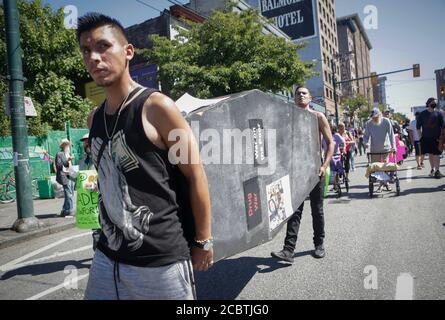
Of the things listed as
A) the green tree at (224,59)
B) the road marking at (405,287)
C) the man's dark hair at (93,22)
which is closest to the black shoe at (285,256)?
the road marking at (405,287)

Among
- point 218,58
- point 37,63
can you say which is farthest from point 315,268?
point 37,63

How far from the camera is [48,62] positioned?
16922mm

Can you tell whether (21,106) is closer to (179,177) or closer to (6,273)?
(6,273)

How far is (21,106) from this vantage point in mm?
6930

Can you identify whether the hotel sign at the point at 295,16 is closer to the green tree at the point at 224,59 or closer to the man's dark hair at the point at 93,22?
the green tree at the point at 224,59

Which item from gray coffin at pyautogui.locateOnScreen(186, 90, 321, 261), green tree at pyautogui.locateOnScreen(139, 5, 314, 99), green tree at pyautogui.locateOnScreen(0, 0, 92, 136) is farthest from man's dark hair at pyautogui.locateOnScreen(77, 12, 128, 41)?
green tree at pyautogui.locateOnScreen(0, 0, 92, 136)

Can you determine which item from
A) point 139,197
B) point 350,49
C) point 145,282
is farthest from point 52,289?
point 350,49

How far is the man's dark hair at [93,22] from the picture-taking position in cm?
173

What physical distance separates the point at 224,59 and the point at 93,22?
1658 centimetres

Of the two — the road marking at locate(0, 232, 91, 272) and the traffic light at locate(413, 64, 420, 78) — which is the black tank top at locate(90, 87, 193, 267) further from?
the traffic light at locate(413, 64, 420, 78)

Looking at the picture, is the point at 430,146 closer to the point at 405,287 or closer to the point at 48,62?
the point at 405,287

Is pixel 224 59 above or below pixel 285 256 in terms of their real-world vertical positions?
above

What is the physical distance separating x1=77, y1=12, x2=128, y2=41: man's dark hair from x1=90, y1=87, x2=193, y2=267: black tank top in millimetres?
400

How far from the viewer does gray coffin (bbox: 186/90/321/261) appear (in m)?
2.40
